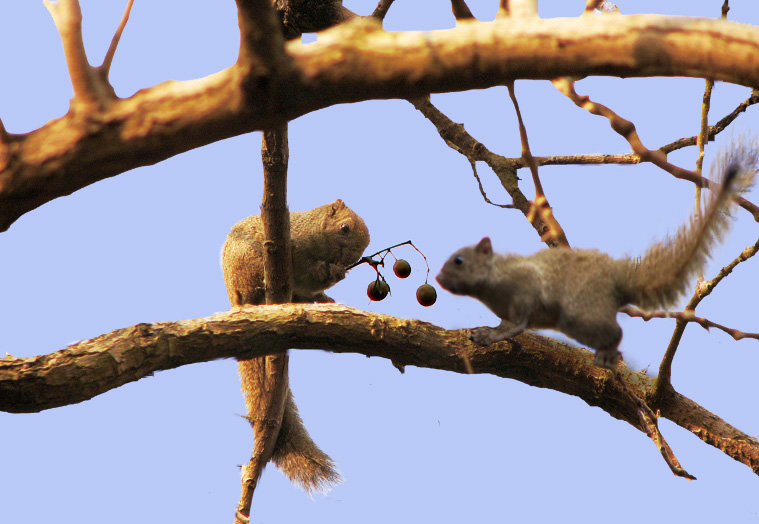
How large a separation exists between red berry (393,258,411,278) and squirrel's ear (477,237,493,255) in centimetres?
131

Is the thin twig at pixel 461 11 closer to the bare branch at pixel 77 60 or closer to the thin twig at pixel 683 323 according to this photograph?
the thin twig at pixel 683 323

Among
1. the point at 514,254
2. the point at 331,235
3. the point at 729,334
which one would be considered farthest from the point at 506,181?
the point at 514,254

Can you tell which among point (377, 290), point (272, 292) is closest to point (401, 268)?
point (377, 290)

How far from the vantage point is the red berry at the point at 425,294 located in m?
2.34

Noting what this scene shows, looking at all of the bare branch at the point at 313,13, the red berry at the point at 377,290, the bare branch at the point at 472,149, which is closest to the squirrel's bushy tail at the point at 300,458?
the red berry at the point at 377,290

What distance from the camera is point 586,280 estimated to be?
4.38ft

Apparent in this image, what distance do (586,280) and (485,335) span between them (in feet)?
0.82

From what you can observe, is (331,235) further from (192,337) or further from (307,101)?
(307,101)

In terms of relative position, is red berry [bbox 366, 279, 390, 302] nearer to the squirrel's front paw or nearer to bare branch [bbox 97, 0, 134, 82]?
the squirrel's front paw

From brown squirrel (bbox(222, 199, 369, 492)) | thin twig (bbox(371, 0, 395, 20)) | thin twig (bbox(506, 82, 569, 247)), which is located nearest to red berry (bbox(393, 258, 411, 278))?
brown squirrel (bbox(222, 199, 369, 492))

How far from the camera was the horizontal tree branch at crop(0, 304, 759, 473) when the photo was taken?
2.27 meters

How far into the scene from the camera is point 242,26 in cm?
145

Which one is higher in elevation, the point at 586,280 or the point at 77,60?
the point at 77,60

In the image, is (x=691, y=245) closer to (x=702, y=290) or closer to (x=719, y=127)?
(x=702, y=290)
